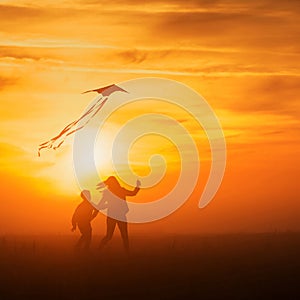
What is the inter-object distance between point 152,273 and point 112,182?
23.2ft

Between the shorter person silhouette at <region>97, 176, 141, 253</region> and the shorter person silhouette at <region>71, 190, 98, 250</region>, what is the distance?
1.10ft

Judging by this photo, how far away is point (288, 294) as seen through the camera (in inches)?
819

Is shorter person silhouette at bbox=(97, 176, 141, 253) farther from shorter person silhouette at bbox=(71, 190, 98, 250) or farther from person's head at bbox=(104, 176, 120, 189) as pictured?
shorter person silhouette at bbox=(71, 190, 98, 250)

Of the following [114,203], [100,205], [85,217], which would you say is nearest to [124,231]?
[114,203]

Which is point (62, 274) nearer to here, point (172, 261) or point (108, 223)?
point (172, 261)

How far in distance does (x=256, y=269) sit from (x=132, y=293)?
525cm

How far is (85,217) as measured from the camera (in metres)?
30.9

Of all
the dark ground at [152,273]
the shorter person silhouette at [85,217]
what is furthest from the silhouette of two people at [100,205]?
the dark ground at [152,273]

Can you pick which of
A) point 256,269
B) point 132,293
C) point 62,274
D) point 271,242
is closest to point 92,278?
point 62,274

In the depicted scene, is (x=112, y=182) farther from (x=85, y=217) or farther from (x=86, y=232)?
(x=86, y=232)

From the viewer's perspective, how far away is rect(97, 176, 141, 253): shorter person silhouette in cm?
3095

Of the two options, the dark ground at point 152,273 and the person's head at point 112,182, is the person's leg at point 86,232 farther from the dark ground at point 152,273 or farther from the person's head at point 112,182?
the person's head at point 112,182

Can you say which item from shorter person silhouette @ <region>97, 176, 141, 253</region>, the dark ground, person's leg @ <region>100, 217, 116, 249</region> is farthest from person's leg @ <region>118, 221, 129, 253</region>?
the dark ground

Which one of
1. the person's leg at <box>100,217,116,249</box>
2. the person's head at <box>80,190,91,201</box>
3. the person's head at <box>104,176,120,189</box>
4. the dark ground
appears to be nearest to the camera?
the dark ground
